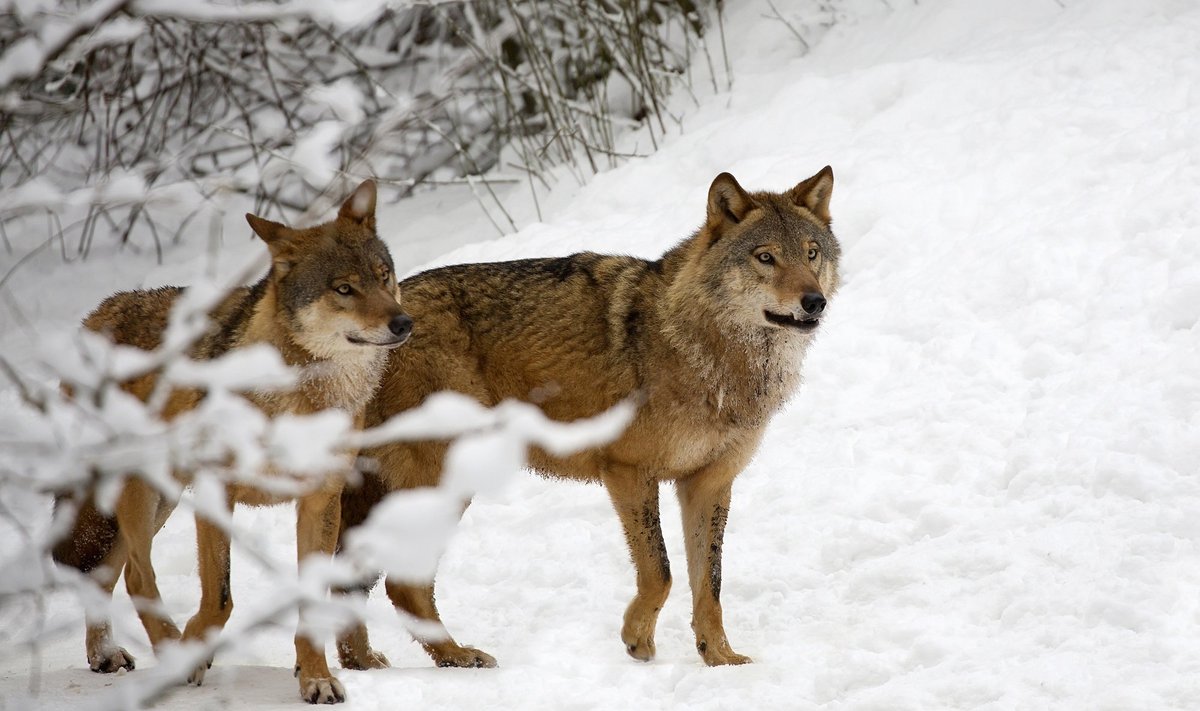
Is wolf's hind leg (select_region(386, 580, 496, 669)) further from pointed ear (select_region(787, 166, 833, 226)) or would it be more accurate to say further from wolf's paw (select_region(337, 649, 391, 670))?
pointed ear (select_region(787, 166, 833, 226))

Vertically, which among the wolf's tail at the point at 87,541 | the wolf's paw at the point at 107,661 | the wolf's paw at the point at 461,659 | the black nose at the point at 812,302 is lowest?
the wolf's paw at the point at 461,659

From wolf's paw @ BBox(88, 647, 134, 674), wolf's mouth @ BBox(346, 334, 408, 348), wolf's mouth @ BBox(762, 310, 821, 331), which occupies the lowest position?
wolf's paw @ BBox(88, 647, 134, 674)

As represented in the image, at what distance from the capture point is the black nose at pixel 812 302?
558cm

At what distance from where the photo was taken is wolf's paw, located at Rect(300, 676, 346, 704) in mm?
4824

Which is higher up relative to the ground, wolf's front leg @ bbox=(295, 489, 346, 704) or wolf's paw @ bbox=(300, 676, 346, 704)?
wolf's front leg @ bbox=(295, 489, 346, 704)

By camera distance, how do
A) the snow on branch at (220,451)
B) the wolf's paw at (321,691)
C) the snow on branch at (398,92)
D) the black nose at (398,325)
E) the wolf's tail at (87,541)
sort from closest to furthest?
the snow on branch at (220,451) → the wolf's paw at (321,691) → the black nose at (398,325) → the wolf's tail at (87,541) → the snow on branch at (398,92)

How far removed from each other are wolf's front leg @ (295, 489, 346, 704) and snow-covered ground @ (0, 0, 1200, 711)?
0.36ft

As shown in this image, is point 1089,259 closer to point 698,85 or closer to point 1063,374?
point 1063,374

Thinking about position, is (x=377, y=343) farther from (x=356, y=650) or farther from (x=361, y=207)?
(x=356, y=650)

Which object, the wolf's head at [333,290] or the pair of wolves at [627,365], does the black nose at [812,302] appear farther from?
the wolf's head at [333,290]

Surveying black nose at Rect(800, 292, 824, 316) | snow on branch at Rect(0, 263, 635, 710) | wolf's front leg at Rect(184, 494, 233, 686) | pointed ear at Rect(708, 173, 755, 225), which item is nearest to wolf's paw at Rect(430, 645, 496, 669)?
wolf's front leg at Rect(184, 494, 233, 686)

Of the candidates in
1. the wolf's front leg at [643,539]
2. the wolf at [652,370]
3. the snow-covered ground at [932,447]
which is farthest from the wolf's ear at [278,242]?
the wolf's front leg at [643,539]

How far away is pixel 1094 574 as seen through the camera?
5.39m

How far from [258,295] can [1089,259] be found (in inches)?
197
